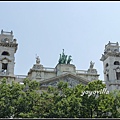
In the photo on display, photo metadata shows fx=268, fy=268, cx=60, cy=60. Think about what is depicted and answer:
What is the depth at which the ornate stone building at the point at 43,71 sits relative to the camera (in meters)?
43.5

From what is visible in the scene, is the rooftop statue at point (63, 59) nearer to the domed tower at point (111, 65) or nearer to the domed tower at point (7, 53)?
the domed tower at point (111, 65)

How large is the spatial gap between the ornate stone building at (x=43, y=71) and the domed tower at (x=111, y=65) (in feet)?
11.0

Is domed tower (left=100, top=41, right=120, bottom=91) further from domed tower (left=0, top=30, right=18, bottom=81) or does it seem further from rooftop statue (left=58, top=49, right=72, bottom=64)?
domed tower (left=0, top=30, right=18, bottom=81)

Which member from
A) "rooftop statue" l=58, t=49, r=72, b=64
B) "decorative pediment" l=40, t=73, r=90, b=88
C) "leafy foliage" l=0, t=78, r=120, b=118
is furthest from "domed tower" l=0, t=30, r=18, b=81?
"leafy foliage" l=0, t=78, r=120, b=118

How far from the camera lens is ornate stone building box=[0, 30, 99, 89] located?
43531 mm

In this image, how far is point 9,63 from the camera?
4531 centimetres

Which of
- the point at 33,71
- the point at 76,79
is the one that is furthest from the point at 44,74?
the point at 76,79

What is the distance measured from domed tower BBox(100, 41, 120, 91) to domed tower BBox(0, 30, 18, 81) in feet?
55.5

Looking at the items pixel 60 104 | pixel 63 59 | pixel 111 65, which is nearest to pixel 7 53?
pixel 63 59

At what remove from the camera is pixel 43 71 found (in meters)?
44.2

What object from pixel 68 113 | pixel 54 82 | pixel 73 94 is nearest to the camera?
pixel 68 113

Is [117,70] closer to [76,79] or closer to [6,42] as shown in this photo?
[76,79]

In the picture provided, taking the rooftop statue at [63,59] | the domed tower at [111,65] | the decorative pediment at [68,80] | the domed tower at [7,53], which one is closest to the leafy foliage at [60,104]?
the decorative pediment at [68,80]

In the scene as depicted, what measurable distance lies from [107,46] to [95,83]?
22.3 metres
